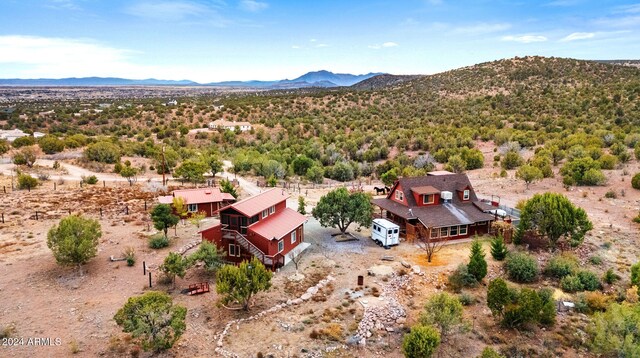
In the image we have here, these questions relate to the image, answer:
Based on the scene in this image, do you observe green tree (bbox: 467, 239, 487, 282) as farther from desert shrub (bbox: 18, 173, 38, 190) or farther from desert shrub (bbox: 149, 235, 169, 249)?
desert shrub (bbox: 18, 173, 38, 190)

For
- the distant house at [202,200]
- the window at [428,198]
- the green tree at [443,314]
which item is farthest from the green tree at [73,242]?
the window at [428,198]

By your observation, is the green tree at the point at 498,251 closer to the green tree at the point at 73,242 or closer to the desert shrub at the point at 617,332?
the desert shrub at the point at 617,332

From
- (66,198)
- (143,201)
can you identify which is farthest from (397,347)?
(66,198)

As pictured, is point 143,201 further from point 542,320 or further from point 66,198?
point 542,320

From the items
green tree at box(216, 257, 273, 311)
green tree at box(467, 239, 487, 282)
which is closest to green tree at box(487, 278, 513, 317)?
green tree at box(467, 239, 487, 282)

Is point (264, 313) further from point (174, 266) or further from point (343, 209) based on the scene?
point (343, 209)

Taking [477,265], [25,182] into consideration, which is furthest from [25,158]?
[477,265]

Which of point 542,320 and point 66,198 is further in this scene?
point 66,198
